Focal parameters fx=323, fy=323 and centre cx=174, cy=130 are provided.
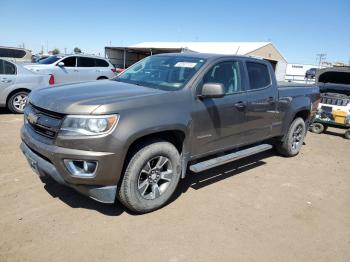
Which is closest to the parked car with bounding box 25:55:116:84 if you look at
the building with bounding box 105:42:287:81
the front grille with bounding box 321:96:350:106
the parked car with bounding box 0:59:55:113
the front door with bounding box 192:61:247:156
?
the parked car with bounding box 0:59:55:113

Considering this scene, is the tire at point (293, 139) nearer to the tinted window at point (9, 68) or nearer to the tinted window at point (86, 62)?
the tinted window at point (9, 68)

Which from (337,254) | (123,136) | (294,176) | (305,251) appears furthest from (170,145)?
A: (294,176)

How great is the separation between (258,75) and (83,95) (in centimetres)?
297

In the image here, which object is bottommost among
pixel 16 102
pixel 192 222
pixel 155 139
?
pixel 192 222

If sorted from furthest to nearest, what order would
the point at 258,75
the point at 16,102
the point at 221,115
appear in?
the point at 16,102
the point at 258,75
the point at 221,115

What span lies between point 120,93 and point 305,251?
2515 mm

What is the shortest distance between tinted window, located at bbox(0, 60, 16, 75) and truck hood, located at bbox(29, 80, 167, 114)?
5602mm

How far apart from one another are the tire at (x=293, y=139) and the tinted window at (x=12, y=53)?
1320 centimetres

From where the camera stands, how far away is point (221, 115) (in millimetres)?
4246

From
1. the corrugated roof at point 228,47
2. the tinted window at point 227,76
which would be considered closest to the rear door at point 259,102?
the tinted window at point 227,76

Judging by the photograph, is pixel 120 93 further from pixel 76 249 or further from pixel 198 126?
pixel 76 249

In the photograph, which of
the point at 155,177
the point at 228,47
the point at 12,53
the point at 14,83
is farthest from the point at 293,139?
the point at 228,47

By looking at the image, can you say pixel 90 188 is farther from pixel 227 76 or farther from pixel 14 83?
pixel 14 83

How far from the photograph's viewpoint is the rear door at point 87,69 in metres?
12.1
